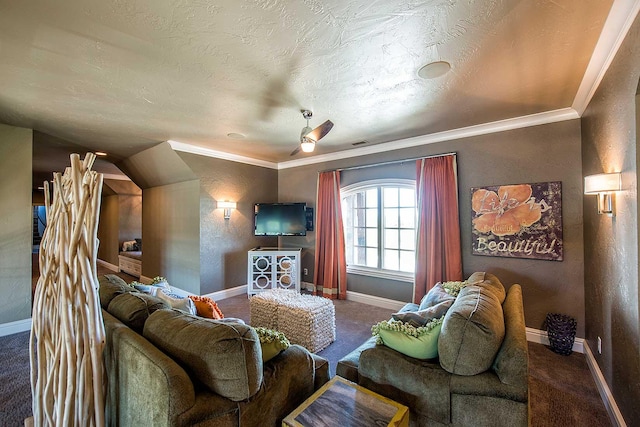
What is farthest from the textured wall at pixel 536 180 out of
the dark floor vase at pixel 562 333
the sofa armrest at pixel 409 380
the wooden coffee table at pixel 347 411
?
the wooden coffee table at pixel 347 411

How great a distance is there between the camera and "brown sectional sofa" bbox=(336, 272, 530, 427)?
4.53 ft

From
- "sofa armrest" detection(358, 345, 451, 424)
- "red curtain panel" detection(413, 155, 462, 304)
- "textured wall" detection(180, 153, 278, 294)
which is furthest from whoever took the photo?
"textured wall" detection(180, 153, 278, 294)

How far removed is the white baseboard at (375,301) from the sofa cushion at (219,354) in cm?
323

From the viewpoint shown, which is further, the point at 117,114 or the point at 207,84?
the point at 117,114

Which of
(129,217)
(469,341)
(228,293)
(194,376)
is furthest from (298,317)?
(129,217)

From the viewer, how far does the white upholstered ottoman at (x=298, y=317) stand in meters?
2.81

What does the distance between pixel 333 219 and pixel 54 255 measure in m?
3.72

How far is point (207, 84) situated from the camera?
7.69ft

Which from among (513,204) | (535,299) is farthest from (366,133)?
(535,299)

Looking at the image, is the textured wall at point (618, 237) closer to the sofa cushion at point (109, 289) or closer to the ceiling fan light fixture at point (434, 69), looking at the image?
the ceiling fan light fixture at point (434, 69)

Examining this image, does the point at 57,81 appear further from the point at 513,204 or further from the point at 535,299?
the point at 535,299

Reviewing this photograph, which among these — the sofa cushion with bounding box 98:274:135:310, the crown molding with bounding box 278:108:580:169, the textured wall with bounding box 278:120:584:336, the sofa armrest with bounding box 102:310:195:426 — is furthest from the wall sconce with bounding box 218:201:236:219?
the textured wall with bounding box 278:120:584:336

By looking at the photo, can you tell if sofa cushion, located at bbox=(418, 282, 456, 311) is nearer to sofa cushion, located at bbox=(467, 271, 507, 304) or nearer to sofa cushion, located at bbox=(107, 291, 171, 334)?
sofa cushion, located at bbox=(467, 271, 507, 304)

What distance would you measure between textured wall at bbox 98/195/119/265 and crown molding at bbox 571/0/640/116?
945 cm
